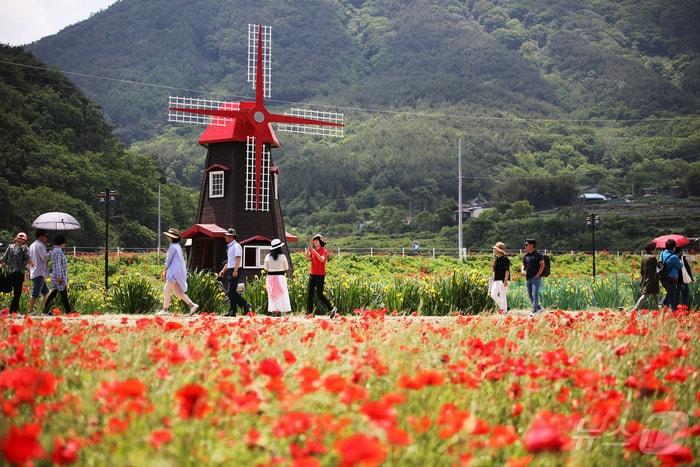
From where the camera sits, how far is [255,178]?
29.0 metres

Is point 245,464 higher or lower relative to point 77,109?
lower

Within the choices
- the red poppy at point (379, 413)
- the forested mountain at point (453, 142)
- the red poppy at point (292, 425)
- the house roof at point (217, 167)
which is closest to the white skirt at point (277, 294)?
the red poppy at point (292, 425)

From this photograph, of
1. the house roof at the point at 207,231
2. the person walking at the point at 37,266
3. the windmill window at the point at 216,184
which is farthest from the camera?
the windmill window at the point at 216,184

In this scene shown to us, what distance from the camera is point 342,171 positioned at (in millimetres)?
125938

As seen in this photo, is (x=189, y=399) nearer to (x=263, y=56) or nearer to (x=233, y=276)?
(x=233, y=276)

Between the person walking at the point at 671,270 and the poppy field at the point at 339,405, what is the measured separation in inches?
339

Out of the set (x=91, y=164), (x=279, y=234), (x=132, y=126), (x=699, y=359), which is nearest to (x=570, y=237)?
(x=91, y=164)

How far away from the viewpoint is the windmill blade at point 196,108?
98.2ft

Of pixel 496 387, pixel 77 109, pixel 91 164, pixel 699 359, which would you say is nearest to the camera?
pixel 496 387

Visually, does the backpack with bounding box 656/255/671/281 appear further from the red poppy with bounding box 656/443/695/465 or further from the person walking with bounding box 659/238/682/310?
the red poppy with bounding box 656/443/695/465

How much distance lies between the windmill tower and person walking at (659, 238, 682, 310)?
1640 centimetres

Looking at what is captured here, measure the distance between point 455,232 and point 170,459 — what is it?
8590 centimetres

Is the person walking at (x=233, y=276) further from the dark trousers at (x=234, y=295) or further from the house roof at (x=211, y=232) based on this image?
the house roof at (x=211, y=232)

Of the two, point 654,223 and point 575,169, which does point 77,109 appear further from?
point 575,169
